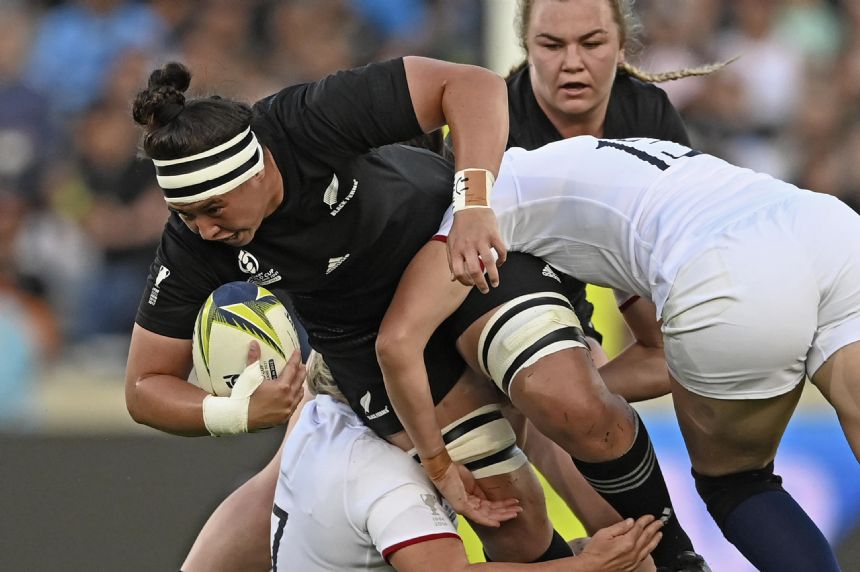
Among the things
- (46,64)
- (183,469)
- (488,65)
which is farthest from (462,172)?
(46,64)

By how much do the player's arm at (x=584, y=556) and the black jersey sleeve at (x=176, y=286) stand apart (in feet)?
2.56

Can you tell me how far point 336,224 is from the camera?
3.18 m

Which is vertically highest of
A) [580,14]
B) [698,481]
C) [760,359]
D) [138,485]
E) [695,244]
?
[580,14]

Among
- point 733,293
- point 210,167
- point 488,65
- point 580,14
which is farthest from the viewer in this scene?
point 488,65

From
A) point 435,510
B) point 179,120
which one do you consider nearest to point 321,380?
point 435,510

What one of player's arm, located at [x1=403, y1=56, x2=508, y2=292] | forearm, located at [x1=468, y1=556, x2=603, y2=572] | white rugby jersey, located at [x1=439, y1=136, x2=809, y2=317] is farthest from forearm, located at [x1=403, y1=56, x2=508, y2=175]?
forearm, located at [x1=468, y1=556, x2=603, y2=572]

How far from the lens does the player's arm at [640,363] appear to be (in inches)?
Result: 146

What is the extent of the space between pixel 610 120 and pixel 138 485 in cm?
223

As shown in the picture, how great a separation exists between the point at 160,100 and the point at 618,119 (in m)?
1.56

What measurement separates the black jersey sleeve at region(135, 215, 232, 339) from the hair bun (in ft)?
1.05

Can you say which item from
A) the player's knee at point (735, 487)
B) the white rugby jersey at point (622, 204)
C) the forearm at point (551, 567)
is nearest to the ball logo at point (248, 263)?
the white rugby jersey at point (622, 204)

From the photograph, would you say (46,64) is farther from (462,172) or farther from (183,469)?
(462,172)

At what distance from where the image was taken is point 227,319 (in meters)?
3.30

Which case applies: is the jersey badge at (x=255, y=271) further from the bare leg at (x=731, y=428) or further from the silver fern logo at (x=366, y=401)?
the bare leg at (x=731, y=428)
